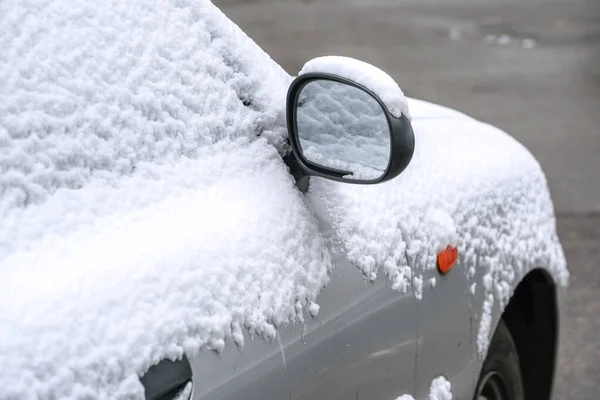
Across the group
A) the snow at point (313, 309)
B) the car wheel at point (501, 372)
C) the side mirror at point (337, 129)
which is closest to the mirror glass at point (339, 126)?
the side mirror at point (337, 129)

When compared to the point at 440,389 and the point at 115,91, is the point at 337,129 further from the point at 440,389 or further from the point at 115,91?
the point at 440,389

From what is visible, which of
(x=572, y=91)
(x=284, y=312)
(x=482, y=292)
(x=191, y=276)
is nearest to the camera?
(x=191, y=276)

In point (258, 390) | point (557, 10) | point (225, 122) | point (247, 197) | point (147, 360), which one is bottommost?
point (258, 390)

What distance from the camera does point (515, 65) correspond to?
10906 millimetres

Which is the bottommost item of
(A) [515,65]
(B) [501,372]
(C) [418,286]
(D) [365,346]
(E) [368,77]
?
(B) [501,372]

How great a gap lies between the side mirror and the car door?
11cm

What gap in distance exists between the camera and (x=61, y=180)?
1706mm

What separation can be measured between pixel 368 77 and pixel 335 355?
0.62 metres

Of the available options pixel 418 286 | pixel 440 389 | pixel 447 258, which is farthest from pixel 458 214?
pixel 440 389

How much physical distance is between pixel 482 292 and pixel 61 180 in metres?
1.47

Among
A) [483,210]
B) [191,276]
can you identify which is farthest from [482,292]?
[191,276]

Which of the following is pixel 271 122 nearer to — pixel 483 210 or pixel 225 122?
pixel 225 122

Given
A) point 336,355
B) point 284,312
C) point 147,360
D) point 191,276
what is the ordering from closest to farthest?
point 147,360, point 191,276, point 284,312, point 336,355

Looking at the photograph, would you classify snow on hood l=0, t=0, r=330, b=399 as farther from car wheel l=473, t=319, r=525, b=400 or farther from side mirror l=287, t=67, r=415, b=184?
→ car wheel l=473, t=319, r=525, b=400
